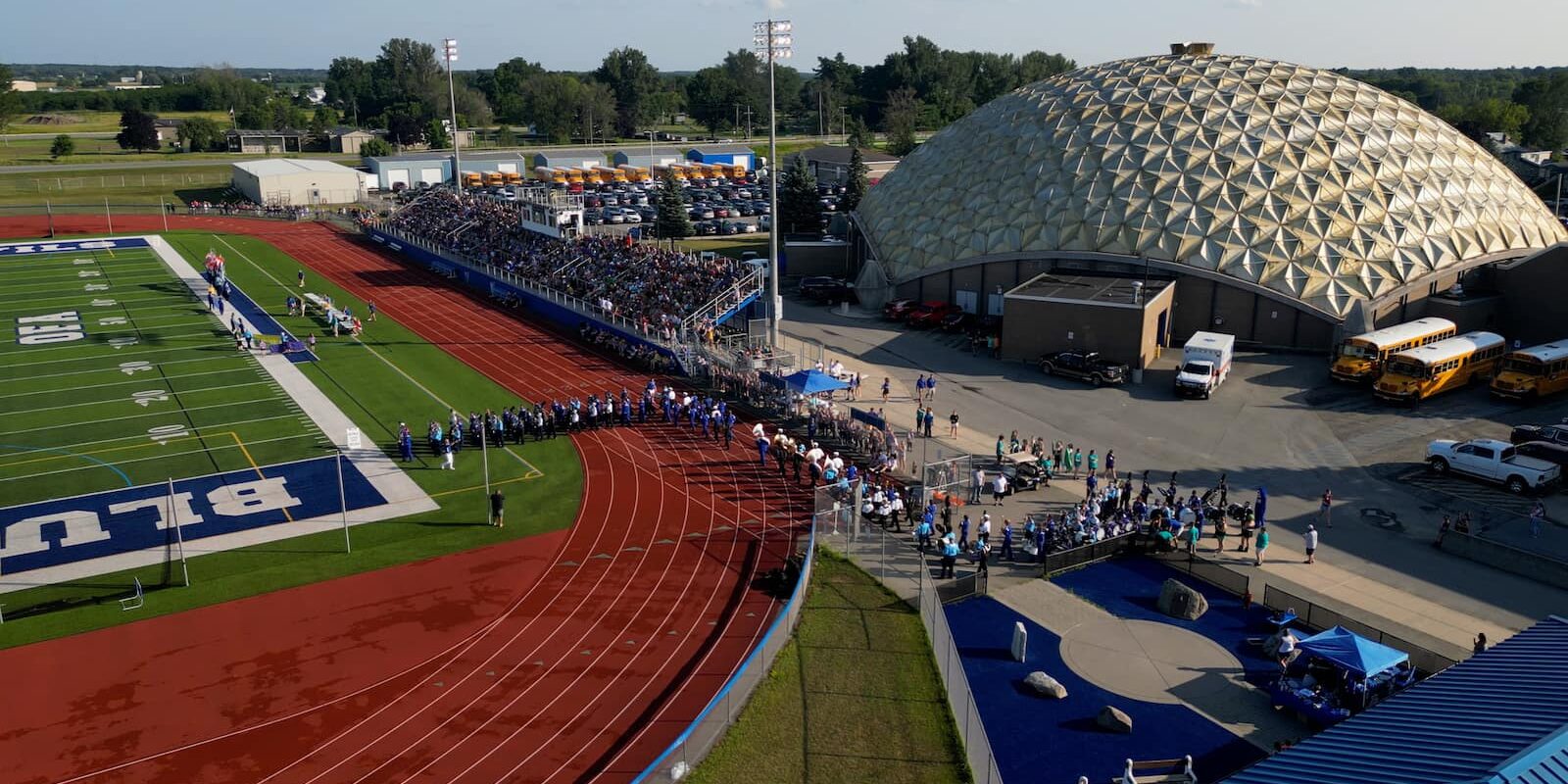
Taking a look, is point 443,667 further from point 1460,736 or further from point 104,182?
point 104,182

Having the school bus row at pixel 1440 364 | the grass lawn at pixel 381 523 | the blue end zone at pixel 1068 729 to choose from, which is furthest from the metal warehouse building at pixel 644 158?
the blue end zone at pixel 1068 729

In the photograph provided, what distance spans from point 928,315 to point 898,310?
185 cm

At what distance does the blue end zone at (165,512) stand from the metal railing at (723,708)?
1373 centimetres

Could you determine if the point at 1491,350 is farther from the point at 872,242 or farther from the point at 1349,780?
the point at 1349,780

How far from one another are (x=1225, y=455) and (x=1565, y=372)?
14972 millimetres

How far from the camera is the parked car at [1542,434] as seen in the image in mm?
30031

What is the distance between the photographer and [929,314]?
4853 centimetres

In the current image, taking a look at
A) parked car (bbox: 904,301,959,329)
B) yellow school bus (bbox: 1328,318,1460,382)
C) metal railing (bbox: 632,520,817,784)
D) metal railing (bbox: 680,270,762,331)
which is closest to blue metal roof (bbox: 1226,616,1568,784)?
metal railing (bbox: 632,520,817,784)

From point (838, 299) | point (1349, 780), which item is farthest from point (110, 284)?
point (1349, 780)

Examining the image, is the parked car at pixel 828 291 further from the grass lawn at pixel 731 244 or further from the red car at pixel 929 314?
the grass lawn at pixel 731 244

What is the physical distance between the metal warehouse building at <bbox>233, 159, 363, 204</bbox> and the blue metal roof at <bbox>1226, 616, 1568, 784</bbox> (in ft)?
325

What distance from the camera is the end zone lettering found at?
4709cm

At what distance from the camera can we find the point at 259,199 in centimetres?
9469

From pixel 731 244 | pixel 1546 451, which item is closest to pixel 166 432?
pixel 1546 451
